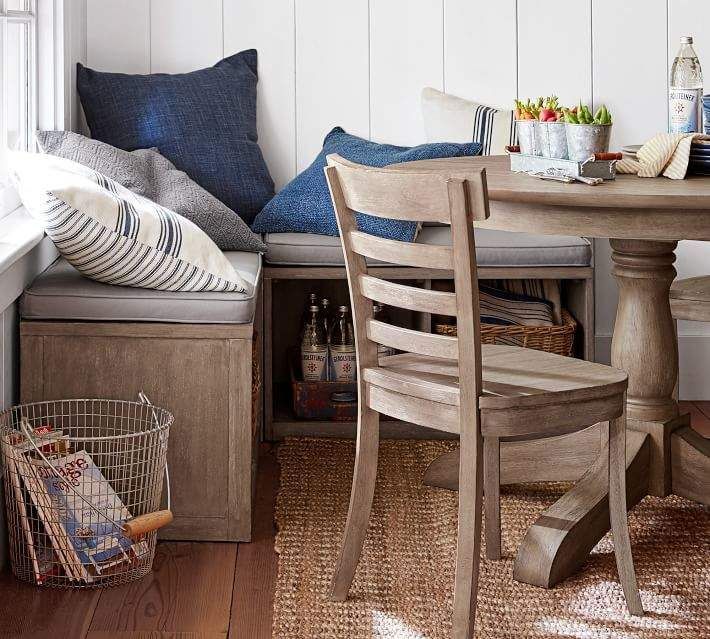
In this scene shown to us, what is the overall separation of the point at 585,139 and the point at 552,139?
72 mm

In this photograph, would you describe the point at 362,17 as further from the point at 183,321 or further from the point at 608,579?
the point at 608,579

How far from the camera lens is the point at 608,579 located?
2.18 metres

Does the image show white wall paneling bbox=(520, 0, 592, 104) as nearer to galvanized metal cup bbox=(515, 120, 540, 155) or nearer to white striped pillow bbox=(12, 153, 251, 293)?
galvanized metal cup bbox=(515, 120, 540, 155)

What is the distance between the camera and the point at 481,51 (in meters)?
3.48

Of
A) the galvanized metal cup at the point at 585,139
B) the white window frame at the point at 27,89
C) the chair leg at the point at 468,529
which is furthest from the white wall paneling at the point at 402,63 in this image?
the chair leg at the point at 468,529

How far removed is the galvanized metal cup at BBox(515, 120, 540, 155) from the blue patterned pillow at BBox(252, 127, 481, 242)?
74 cm

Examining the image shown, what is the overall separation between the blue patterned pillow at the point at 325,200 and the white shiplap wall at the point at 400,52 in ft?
0.84

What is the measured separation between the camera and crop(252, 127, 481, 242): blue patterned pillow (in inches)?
117

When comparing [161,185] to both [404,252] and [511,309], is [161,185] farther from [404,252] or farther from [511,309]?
[404,252]

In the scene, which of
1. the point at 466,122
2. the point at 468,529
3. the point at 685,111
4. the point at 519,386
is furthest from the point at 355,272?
the point at 466,122

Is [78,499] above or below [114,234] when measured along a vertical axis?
below

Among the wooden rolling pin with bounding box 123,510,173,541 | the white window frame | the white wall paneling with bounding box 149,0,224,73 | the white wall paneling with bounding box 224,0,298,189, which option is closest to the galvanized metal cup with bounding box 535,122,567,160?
the wooden rolling pin with bounding box 123,510,173,541

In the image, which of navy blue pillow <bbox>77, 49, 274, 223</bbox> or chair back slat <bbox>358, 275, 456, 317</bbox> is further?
navy blue pillow <bbox>77, 49, 274, 223</bbox>

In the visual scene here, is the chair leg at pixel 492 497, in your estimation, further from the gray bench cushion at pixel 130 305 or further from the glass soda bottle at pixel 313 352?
the glass soda bottle at pixel 313 352
